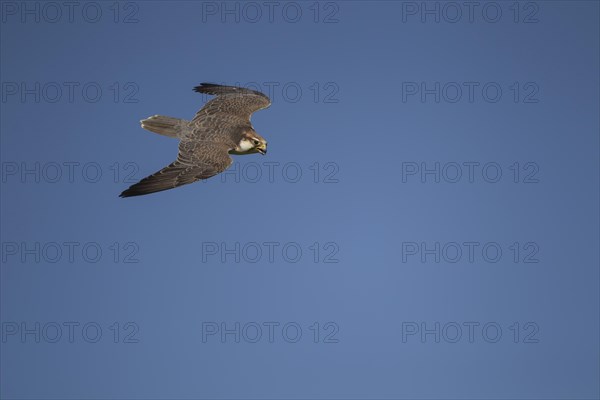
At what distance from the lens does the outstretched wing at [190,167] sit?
688cm

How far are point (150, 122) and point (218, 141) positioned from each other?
689 millimetres

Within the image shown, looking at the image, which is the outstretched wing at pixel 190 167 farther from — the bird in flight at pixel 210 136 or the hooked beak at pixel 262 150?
the hooked beak at pixel 262 150

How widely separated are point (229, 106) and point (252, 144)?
85 cm

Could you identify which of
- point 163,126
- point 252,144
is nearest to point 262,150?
point 252,144

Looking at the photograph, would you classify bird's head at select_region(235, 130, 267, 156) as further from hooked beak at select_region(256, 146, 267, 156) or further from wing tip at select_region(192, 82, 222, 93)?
wing tip at select_region(192, 82, 222, 93)

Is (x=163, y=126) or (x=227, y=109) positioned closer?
(x=163, y=126)

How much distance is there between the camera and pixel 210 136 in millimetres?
7656

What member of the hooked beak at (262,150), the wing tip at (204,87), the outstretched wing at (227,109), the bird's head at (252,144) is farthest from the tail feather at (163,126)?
the wing tip at (204,87)

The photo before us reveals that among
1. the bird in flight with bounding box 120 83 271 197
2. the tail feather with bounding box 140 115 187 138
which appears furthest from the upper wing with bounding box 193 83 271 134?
the tail feather with bounding box 140 115 187 138

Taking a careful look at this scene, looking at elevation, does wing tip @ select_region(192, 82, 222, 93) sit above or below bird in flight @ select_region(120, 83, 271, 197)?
above

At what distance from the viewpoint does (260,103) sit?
8.48 meters

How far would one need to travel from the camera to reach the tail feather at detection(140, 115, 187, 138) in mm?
7715

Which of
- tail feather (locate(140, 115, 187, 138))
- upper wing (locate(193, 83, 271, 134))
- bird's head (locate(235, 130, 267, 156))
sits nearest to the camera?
bird's head (locate(235, 130, 267, 156))

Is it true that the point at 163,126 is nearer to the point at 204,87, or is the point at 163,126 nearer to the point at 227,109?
the point at 227,109
